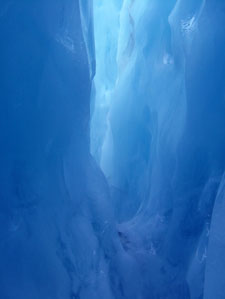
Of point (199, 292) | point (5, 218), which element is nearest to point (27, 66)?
point (5, 218)

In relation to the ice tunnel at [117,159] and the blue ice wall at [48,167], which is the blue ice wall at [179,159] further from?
the blue ice wall at [48,167]

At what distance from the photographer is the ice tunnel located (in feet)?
5.73

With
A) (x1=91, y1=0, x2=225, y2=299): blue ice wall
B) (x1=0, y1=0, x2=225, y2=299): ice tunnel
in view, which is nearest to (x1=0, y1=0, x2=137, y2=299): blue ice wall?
(x1=0, y1=0, x2=225, y2=299): ice tunnel

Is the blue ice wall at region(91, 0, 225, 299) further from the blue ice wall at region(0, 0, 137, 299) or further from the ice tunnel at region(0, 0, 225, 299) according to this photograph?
the blue ice wall at region(0, 0, 137, 299)

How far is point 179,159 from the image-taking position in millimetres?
2529

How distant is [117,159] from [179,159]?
1153mm

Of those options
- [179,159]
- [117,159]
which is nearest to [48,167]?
[179,159]

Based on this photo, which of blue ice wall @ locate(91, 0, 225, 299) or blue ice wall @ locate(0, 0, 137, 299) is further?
blue ice wall @ locate(91, 0, 225, 299)

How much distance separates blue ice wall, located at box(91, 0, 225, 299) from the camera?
239 centimetres

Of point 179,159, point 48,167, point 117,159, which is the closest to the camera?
point 48,167

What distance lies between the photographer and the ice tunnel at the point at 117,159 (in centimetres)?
175

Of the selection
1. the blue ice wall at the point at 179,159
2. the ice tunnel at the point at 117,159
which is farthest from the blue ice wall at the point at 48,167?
the blue ice wall at the point at 179,159

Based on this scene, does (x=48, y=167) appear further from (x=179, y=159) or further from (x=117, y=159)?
(x=117, y=159)

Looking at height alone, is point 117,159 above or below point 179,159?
above
